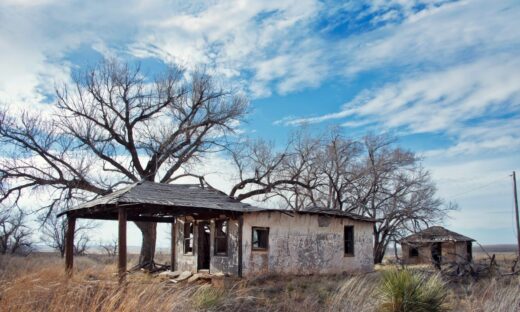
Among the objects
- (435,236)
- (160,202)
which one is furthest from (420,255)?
(160,202)

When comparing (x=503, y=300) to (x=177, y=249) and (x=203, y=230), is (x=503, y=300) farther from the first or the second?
(x=177, y=249)

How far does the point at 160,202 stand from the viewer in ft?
51.5

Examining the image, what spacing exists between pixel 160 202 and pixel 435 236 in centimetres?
2467

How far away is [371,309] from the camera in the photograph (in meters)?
8.92

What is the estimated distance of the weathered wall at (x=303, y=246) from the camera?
19172mm

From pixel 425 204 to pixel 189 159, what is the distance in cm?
1626

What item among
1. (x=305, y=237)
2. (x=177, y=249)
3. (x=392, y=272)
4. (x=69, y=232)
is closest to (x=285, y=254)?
(x=305, y=237)

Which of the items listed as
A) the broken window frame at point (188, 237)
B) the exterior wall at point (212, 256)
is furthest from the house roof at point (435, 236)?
the exterior wall at point (212, 256)

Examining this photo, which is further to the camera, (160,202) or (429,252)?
(429,252)

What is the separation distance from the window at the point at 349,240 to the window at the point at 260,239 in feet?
14.1

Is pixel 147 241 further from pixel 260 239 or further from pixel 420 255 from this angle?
pixel 420 255

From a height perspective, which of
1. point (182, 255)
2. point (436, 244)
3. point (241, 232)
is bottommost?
point (436, 244)

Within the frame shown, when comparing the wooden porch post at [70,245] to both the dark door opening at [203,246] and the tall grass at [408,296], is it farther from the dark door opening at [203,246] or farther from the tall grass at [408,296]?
the tall grass at [408,296]

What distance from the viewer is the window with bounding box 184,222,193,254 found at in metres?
22.2
